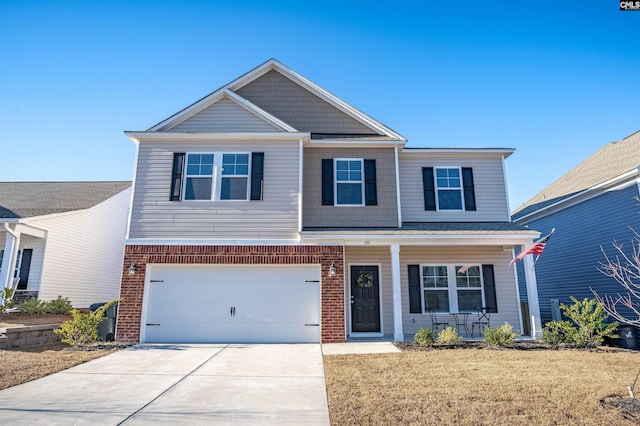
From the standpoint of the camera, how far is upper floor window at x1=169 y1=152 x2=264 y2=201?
1088cm

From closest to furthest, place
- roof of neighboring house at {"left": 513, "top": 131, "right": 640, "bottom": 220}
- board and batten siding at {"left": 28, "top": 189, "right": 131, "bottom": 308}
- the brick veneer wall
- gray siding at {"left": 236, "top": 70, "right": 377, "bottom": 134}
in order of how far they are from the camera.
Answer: the brick veneer wall, roof of neighboring house at {"left": 513, "top": 131, "right": 640, "bottom": 220}, gray siding at {"left": 236, "top": 70, "right": 377, "bottom": 134}, board and batten siding at {"left": 28, "top": 189, "right": 131, "bottom": 308}

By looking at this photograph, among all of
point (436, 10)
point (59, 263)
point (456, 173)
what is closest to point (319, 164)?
point (456, 173)

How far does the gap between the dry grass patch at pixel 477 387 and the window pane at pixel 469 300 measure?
328cm

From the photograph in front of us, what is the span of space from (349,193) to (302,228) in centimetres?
189

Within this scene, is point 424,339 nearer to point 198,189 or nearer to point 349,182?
point 349,182

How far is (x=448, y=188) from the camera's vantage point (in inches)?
489

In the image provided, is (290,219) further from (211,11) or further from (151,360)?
(211,11)

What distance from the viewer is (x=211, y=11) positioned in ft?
32.8

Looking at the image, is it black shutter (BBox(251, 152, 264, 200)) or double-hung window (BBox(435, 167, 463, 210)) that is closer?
black shutter (BBox(251, 152, 264, 200))

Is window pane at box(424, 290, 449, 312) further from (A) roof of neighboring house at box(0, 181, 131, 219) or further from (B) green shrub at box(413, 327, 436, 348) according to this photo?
(A) roof of neighboring house at box(0, 181, 131, 219)

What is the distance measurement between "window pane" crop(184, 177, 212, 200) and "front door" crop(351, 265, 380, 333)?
194 inches

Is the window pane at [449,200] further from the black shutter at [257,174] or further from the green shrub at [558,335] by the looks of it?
the black shutter at [257,174]

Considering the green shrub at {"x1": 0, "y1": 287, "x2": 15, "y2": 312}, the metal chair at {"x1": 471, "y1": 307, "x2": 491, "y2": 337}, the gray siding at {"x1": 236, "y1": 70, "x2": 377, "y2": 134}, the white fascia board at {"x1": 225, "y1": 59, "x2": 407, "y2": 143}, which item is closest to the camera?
the metal chair at {"x1": 471, "y1": 307, "x2": 491, "y2": 337}

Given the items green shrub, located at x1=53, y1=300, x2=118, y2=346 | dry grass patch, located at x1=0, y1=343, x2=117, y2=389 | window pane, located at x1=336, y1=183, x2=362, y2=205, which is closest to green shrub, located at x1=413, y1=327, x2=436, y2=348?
window pane, located at x1=336, y1=183, x2=362, y2=205
